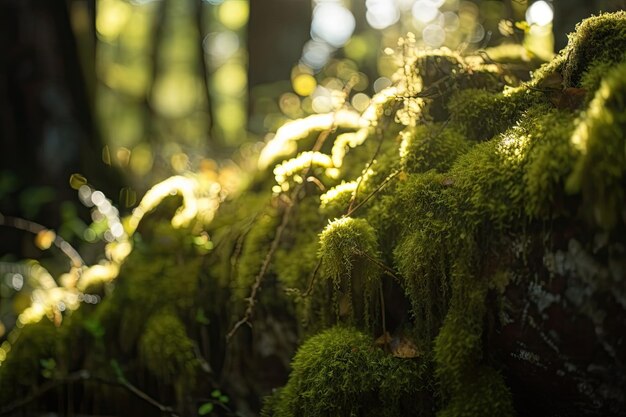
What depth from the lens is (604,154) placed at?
1.83 m

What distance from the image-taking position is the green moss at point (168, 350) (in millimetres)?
3291

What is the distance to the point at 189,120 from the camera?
18828mm

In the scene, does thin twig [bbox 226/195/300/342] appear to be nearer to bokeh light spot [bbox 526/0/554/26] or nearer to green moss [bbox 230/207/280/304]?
green moss [bbox 230/207/280/304]

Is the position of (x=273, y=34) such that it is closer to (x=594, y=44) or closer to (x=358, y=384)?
(x=594, y=44)

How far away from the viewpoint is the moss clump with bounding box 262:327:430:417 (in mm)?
2373

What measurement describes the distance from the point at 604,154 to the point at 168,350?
258 cm

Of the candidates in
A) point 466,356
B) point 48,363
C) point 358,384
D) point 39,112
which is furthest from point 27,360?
point 39,112

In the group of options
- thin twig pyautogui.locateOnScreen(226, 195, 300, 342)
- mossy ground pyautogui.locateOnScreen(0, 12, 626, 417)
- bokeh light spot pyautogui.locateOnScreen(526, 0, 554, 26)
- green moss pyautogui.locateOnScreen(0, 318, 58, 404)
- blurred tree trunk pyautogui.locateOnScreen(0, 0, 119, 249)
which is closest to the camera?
mossy ground pyautogui.locateOnScreen(0, 12, 626, 417)

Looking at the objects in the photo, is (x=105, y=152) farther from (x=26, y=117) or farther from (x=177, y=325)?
(x=177, y=325)

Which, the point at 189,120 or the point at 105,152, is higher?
the point at 189,120

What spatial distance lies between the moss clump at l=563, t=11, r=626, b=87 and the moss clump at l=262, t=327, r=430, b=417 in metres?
1.50

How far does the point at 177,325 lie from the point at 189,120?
53.4ft

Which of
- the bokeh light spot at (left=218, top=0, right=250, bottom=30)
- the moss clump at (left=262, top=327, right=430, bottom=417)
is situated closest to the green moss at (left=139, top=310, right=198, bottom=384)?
the moss clump at (left=262, top=327, right=430, bottom=417)

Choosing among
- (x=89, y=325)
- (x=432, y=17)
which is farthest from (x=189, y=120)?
(x=89, y=325)
